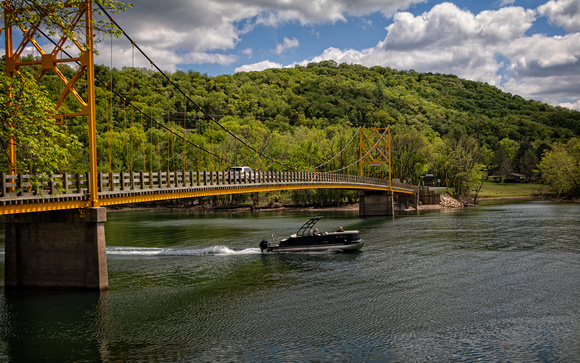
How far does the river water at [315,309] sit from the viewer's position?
59.5 ft

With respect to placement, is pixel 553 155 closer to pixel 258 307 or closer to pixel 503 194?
pixel 503 194

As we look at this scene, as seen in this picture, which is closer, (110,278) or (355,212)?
(110,278)

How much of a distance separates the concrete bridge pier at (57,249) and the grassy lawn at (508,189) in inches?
4336

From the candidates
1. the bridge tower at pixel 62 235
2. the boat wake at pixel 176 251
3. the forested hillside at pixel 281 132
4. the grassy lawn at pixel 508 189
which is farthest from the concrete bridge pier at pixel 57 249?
the grassy lawn at pixel 508 189

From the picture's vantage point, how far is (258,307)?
930 inches

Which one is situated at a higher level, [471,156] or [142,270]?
[471,156]

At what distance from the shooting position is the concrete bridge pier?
25062mm

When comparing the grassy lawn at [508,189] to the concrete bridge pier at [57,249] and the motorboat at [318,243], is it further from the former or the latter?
the concrete bridge pier at [57,249]

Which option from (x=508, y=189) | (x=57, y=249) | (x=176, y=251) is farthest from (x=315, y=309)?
(x=508, y=189)

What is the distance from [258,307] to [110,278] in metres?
11.8

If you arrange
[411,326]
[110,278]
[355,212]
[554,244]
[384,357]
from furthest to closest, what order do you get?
[355,212] → [554,244] → [110,278] → [411,326] → [384,357]

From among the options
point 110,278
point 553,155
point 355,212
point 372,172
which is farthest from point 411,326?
point 553,155

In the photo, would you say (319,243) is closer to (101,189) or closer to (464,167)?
(101,189)

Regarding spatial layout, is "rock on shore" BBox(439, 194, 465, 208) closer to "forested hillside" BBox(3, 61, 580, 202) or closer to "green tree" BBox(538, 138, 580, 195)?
"forested hillside" BBox(3, 61, 580, 202)
